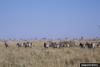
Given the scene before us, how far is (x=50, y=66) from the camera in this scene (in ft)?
56.4

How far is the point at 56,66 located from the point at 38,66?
1210mm

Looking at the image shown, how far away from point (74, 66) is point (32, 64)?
2.85 metres

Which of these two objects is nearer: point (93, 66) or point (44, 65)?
point (93, 66)

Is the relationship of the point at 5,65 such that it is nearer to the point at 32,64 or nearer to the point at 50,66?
the point at 32,64

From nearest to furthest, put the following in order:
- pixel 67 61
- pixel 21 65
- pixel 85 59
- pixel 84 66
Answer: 1. pixel 84 66
2. pixel 21 65
3. pixel 67 61
4. pixel 85 59

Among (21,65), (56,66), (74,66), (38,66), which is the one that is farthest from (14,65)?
(74,66)

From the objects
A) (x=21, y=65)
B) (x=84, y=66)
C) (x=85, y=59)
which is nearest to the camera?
(x=84, y=66)

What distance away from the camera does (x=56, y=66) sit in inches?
676

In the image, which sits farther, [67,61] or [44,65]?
[67,61]

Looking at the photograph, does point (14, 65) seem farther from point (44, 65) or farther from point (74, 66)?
point (74, 66)

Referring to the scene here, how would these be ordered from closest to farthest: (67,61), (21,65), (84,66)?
(84,66), (21,65), (67,61)

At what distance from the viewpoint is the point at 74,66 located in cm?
1762

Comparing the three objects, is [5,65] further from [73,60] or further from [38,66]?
[73,60]

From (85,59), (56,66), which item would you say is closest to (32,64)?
(56,66)
